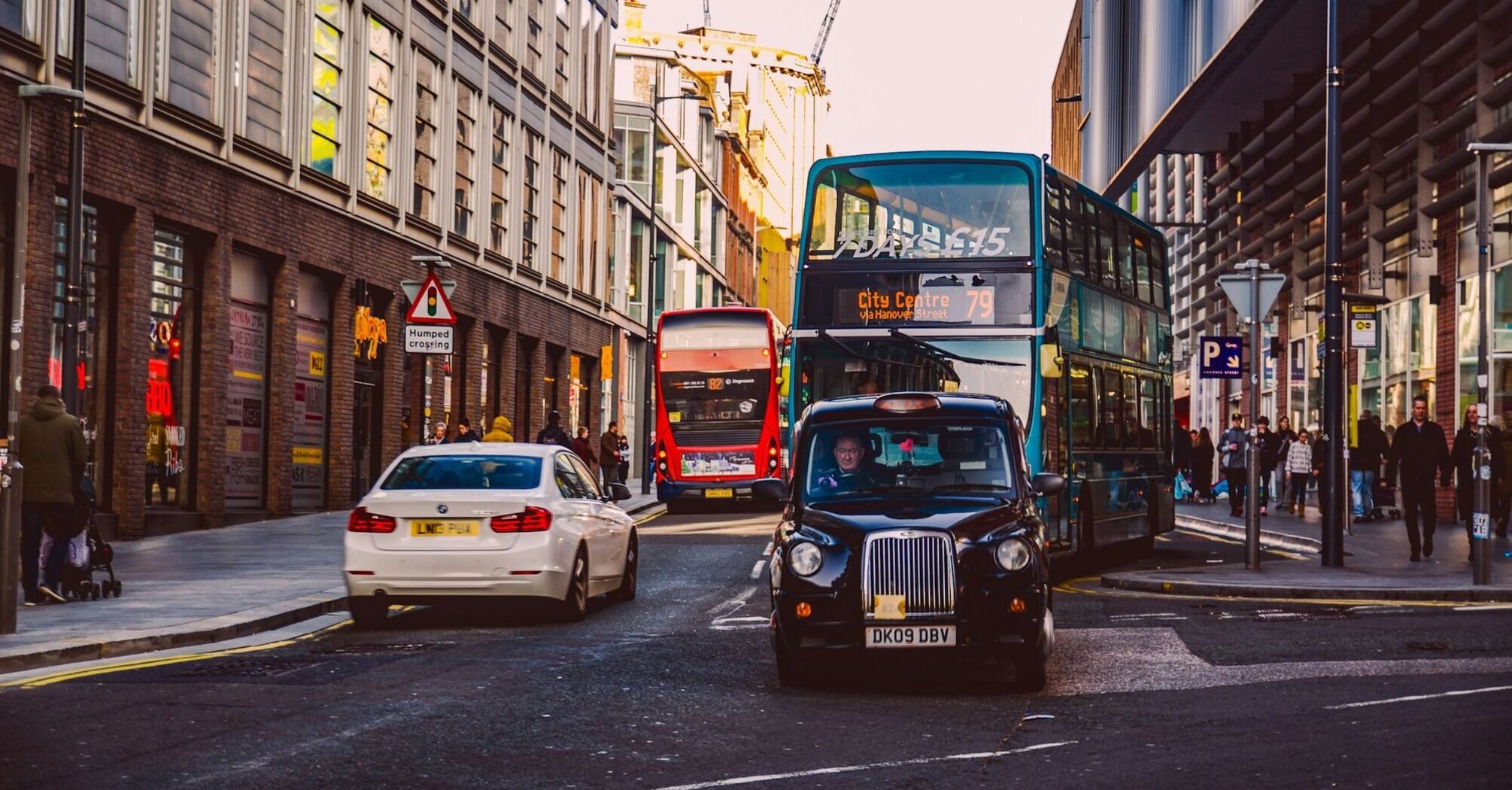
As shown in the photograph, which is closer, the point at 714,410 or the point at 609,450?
the point at 714,410

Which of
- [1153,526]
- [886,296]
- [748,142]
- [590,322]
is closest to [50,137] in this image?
[886,296]

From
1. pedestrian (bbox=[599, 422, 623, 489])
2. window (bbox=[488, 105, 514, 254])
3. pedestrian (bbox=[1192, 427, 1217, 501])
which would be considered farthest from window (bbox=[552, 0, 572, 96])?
pedestrian (bbox=[1192, 427, 1217, 501])

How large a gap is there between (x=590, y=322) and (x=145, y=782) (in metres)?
42.9

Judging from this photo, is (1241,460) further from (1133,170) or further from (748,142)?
(748,142)

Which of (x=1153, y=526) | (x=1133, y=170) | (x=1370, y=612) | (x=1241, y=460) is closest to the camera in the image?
(x=1370, y=612)

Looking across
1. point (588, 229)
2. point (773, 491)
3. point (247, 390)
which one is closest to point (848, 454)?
point (773, 491)

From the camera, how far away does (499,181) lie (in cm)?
4106

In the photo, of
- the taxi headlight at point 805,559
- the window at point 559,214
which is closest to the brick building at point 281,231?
the window at point 559,214

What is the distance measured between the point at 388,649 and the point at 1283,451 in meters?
25.8

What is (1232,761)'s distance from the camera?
810cm

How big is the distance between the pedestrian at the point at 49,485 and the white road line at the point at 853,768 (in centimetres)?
902

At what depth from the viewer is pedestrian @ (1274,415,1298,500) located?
3497 centimetres

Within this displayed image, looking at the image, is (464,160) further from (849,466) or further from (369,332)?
A: (849,466)

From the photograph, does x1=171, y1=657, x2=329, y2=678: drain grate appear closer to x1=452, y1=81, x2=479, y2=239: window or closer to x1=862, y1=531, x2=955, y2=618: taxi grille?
x1=862, y1=531, x2=955, y2=618: taxi grille
